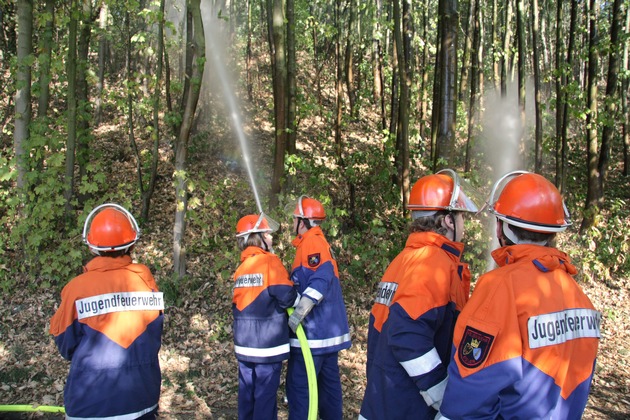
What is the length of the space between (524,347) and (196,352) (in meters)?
5.54

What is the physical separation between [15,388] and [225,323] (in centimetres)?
277

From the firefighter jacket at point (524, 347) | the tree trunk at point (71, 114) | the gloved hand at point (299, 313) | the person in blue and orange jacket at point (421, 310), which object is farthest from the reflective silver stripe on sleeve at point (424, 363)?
the tree trunk at point (71, 114)

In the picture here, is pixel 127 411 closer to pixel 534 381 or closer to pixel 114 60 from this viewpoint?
pixel 534 381

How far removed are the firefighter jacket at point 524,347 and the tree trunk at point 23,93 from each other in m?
7.48

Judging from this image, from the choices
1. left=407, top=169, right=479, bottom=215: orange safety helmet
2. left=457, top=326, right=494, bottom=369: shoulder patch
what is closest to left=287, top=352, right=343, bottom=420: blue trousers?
left=407, top=169, right=479, bottom=215: orange safety helmet

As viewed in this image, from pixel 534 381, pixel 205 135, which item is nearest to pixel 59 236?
pixel 205 135

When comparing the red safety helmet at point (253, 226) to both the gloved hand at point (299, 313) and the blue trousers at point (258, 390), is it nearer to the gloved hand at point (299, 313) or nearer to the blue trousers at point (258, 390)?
the gloved hand at point (299, 313)

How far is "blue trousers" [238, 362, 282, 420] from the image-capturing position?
168 inches

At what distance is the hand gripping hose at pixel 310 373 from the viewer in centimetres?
424

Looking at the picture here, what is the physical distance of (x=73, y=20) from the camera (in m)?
7.45

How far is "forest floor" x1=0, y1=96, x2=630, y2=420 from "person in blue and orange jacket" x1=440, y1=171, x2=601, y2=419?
3806mm

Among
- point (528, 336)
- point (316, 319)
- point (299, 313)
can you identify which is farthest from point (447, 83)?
point (528, 336)

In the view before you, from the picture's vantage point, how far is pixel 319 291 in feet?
14.6

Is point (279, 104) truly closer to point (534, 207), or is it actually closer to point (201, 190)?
point (201, 190)
